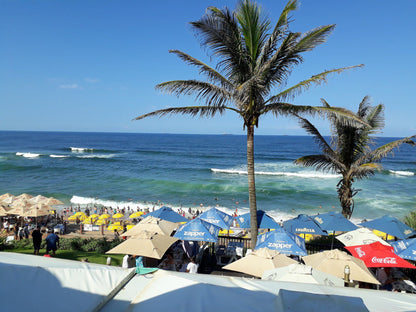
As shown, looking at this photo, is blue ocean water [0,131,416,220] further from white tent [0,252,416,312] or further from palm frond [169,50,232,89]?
white tent [0,252,416,312]

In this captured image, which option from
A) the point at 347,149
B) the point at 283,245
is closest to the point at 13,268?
the point at 283,245

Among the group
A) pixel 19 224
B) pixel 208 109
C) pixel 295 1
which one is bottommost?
pixel 19 224

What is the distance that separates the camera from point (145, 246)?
27.3ft

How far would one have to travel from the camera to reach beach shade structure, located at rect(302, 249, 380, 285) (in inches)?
268

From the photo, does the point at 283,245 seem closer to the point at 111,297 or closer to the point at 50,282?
the point at 111,297

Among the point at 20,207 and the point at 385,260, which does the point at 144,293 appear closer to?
the point at 385,260

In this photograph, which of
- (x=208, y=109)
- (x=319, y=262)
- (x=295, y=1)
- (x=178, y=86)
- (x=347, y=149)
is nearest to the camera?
(x=295, y=1)

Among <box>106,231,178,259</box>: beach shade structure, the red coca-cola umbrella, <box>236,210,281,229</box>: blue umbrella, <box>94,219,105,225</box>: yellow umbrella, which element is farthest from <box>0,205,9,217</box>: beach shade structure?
the red coca-cola umbrella

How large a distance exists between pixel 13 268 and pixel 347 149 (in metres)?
12.8

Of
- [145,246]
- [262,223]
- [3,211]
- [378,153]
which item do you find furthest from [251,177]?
[3,211]

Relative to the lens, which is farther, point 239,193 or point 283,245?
point 239,193

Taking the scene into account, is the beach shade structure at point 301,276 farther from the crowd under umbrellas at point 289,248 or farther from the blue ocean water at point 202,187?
the blue ocean water at point 202,187

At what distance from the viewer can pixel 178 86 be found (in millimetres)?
8391

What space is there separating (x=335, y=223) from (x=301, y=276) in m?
7.39
